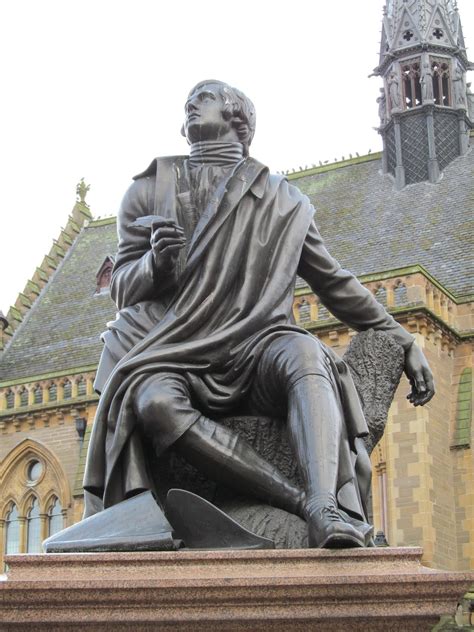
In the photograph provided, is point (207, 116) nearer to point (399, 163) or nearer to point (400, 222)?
point (400, 222)

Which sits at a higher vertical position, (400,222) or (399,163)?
(399,163)

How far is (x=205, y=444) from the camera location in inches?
198

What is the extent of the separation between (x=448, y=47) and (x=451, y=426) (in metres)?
15.1

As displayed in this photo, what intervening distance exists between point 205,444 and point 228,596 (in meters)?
0.91

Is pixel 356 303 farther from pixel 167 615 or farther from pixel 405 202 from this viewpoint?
pixel 405 202

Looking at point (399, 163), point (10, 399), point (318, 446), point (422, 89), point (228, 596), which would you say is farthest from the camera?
point (422, 89)

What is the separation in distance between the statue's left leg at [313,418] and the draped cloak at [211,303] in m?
0.11

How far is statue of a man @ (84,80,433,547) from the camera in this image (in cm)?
500

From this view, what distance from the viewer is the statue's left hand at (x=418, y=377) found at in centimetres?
582

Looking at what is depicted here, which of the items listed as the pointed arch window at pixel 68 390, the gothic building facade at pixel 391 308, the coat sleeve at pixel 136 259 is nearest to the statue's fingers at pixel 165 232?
the coat sleeve at pixel 136 259

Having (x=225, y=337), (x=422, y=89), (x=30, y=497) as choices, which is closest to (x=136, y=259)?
(x=225, y=337)

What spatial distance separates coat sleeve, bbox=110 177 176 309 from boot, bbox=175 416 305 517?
28.2 inches

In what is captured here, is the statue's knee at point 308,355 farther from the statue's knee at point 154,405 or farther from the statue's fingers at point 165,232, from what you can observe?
the statue's fingers at point 165,232

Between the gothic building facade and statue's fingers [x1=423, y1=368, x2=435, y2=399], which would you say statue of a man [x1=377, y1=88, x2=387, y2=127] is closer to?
the gothic building facade
